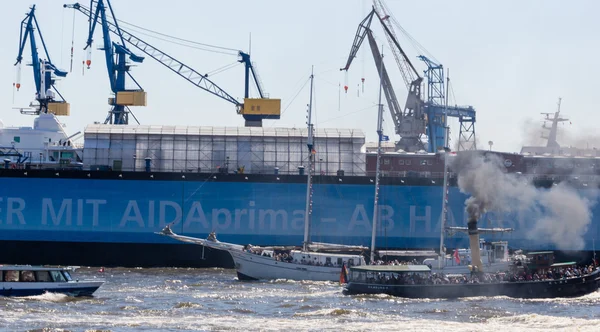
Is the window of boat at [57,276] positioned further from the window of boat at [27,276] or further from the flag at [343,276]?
the flag at [343,276]

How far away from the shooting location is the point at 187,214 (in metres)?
87.7

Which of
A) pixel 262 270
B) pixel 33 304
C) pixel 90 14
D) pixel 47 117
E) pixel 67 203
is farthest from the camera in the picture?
pixel 90 14

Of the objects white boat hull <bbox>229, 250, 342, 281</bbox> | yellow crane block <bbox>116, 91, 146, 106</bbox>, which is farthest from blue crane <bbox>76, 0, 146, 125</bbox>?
white boat hull <bbox>229, 250, 342, 281</bbox>

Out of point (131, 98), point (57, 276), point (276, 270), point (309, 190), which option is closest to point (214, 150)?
point (309, 190)

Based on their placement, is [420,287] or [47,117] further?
[47,117]

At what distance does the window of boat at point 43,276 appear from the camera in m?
63.5

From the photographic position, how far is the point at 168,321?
178 ft

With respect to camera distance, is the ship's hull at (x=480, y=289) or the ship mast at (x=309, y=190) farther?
the ship mast at (x=309, y=190)

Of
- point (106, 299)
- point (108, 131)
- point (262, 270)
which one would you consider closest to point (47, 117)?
point (108, 131)

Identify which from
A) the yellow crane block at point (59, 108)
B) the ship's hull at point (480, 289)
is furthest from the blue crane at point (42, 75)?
the ship's hull at point (480, 289)

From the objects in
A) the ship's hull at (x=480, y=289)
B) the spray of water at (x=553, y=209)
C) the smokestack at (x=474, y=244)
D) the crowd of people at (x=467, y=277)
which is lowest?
the ship's hull at (x=480, y=289)

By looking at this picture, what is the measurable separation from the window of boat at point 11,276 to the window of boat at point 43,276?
43.1 inches

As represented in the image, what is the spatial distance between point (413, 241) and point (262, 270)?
17386 millimetres

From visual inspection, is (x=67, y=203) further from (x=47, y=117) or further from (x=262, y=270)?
(x=262, y=270)
